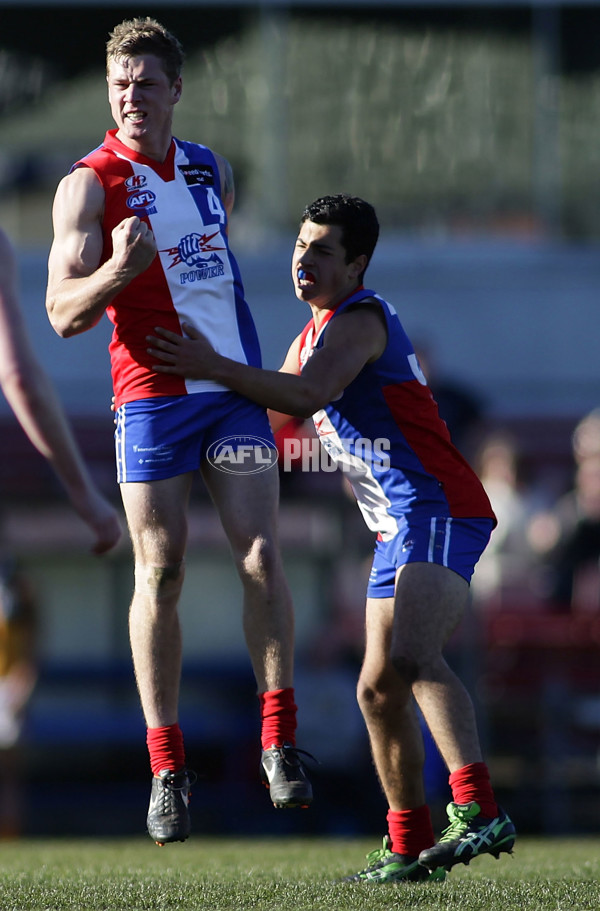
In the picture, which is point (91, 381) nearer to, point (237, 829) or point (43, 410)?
point (237, 829)

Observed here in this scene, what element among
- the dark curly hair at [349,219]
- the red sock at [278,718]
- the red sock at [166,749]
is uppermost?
the dark curly hair at [349,219]

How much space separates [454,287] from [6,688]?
780cm

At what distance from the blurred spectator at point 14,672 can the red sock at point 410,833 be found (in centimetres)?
467

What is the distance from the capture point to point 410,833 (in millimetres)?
4988

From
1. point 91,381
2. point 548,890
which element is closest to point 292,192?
point 91,381

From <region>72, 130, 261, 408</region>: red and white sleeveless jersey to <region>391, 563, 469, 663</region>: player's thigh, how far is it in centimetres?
95

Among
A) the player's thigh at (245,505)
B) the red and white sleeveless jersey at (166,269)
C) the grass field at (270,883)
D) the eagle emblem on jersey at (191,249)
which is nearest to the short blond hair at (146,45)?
the red and white sleeveless jersey at (166,269)

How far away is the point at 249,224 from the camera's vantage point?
50.1 ft

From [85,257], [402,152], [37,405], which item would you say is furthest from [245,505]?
[402,152]

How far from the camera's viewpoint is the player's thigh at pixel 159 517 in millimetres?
4625

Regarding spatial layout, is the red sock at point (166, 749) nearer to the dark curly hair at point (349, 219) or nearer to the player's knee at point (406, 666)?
the player's knee at point (406, 666)

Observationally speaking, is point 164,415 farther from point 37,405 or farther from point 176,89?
point 176,89

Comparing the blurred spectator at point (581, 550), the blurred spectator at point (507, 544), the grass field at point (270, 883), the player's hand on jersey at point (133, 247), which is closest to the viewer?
the grass field at point (270, 883)

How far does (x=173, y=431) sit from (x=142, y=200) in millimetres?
798
